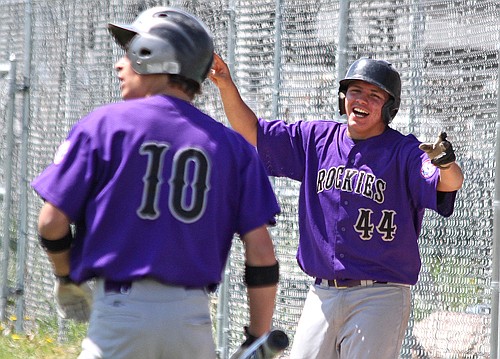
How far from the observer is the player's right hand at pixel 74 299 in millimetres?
3855

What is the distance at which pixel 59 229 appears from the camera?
368 cm

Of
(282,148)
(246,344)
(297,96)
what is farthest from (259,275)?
(297,96)

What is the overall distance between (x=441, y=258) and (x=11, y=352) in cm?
360

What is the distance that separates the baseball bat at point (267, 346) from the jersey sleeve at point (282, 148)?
2120 millimetres

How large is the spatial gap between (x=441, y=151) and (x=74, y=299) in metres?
1.85

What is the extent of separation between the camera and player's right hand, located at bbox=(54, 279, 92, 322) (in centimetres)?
386

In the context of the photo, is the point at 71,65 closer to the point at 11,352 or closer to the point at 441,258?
the point at 11,352

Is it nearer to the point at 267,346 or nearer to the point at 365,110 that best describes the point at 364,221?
the point at 365,110

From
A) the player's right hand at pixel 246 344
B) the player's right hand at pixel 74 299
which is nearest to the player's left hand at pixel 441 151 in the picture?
the player's right hand at pixel 246 344

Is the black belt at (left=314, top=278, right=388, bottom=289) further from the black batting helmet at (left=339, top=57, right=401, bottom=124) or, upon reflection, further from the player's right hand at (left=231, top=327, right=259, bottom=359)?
the player's right hand at (left=231, top=327, right=259, bottom=359)

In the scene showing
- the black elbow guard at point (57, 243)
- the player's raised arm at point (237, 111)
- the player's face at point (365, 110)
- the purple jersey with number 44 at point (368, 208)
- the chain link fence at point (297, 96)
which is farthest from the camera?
the chain link fence at point (297, 96)

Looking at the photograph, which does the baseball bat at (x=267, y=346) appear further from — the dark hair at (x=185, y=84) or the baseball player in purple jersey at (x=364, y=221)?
the baseball player in purple jersey at (x=364, y=221)

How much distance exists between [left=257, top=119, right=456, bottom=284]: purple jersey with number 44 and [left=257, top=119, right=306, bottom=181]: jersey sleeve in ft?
0.56

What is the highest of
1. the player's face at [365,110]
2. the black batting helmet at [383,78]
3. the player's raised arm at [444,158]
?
the black batting helmet at [383,78]
